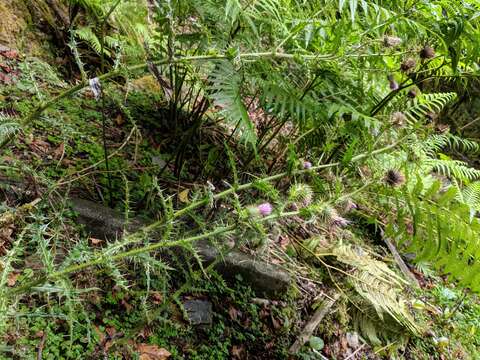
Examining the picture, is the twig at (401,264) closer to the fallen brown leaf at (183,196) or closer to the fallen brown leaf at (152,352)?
the fallen brown leaf at (183,196)

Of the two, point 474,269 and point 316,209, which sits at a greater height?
point 316,209

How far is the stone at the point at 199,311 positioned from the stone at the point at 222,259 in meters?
0.15

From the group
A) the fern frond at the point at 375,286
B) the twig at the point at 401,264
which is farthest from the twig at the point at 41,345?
Result: the twig at the point at 401,264

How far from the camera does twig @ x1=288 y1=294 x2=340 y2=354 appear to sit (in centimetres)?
180

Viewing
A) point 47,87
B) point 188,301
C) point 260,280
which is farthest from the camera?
point 47,87

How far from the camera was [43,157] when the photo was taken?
1702mm

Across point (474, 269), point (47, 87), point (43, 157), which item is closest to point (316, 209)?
point (474, 269)

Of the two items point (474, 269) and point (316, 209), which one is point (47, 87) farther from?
point (474, 269)

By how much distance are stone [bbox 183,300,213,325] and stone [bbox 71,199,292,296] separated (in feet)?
0.50

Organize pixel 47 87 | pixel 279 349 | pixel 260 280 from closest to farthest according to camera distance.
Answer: pixel 279 349 → pixel 260 280 → pixel 47 87

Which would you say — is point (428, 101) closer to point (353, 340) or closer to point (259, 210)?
point (353, 340)

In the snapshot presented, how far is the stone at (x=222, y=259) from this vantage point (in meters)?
1.56

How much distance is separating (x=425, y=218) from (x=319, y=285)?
672 millimetres

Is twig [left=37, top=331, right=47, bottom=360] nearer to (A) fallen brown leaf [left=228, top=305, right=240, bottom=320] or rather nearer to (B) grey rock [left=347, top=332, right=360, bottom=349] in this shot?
(A) fallen brown leaf [left=228, top=305, right=240, bottom=320]
